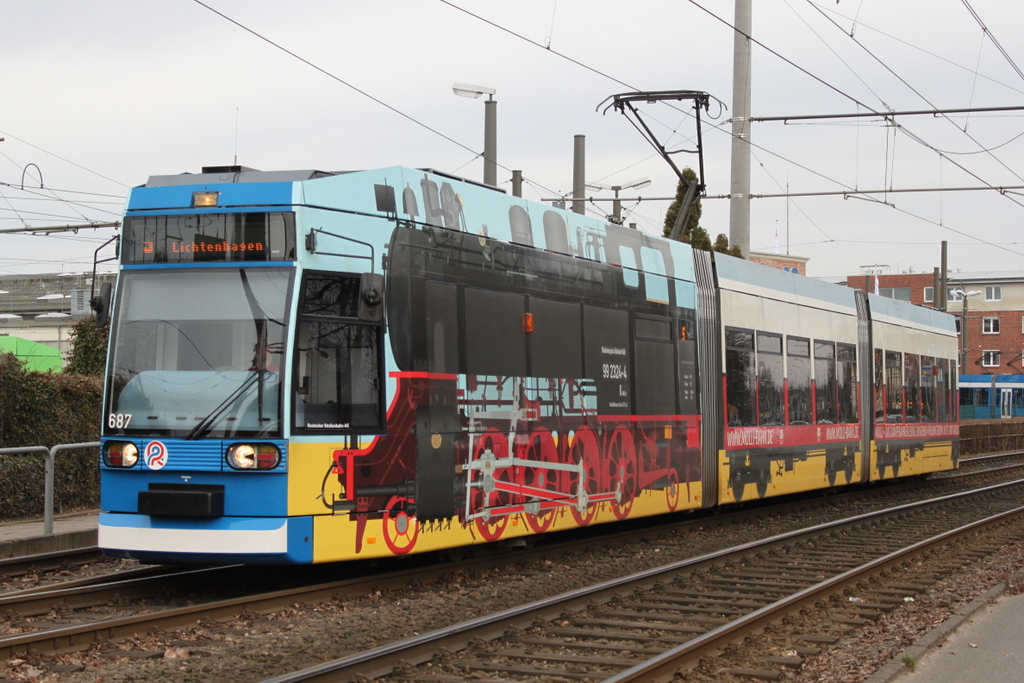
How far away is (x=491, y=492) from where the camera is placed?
10.4 meters

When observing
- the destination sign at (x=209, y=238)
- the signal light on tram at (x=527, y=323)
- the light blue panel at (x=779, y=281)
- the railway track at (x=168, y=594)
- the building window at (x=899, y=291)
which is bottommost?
the railway track at (x=168, y=594)

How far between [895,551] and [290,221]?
7360mm

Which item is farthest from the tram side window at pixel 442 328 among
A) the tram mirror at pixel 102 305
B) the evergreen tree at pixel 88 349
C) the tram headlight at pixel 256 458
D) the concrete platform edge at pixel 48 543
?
the evergreen tree at pixel 88 349

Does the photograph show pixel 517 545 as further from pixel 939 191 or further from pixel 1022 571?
pixel 939 191

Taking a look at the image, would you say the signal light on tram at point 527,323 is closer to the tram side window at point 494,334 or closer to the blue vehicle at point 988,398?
the tram side window at point 494,334

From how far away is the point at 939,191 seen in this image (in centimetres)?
2405

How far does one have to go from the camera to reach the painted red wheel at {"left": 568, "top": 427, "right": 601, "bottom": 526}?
11656 millimetres

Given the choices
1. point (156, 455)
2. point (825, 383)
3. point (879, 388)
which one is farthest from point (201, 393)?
point (879, 388)

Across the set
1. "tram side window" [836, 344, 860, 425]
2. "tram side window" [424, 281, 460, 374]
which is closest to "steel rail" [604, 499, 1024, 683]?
"tram side window" [424, 281, 460, 374]

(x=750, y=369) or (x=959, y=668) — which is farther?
(x=750, y=369)

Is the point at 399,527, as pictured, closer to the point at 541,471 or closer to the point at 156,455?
the point at 156,455

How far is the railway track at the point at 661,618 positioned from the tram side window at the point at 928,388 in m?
9.46

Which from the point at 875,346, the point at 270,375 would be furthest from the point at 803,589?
the point at 875,346

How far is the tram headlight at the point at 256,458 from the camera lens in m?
8.58
